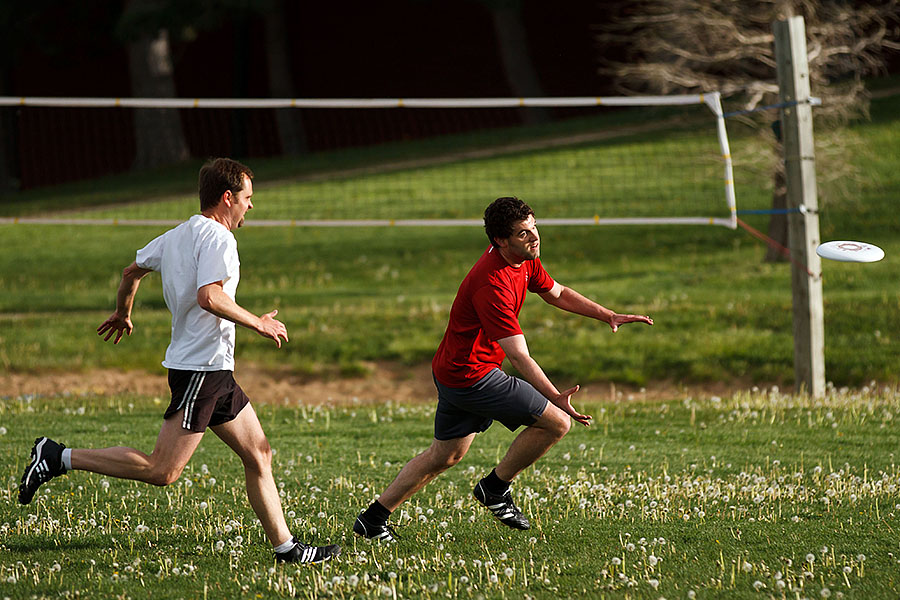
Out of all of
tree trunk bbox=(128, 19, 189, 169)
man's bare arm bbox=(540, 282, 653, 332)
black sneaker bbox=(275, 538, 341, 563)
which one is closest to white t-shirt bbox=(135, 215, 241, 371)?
black sneaker bbox=(275, 538, 341, 563)

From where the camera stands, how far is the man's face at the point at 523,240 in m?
5.91

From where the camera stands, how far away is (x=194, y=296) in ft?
18.3

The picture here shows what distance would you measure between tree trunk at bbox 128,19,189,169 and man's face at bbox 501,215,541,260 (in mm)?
30030

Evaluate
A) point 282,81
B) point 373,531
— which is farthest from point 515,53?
point 373,531

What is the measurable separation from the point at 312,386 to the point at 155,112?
23.7 meters

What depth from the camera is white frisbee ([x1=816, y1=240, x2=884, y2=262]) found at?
724 cm

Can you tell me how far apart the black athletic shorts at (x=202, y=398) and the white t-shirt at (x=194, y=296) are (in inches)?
1.6

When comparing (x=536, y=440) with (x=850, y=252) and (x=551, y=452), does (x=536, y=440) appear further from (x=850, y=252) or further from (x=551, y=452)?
(x=551, y=452)

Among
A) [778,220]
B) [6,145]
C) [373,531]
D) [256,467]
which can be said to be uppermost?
[6,145]

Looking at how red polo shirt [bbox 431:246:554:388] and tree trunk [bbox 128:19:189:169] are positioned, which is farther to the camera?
tree trunk [bbox 128:19:189:169]

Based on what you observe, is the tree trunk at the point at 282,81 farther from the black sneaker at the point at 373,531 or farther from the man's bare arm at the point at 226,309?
the man's bare arm at the point at 226,309

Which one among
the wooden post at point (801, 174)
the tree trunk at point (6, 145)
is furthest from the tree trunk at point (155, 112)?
the wooden post at point (801, 174)

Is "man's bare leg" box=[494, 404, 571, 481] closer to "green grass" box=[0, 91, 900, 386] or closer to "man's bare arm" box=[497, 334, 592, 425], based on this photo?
"man's bare arm" box=[497, 334, 592, 425]

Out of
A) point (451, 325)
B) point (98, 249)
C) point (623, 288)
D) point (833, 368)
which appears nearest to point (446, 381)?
point (451, 325)
